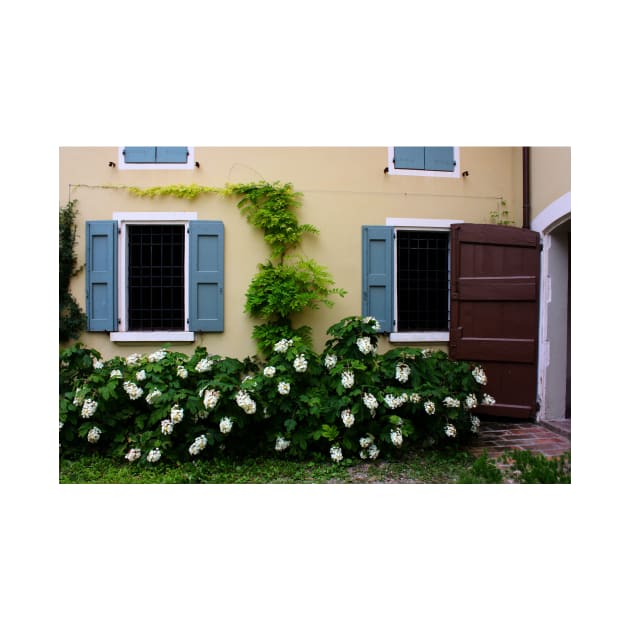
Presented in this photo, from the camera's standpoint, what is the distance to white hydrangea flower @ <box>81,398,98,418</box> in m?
3.24

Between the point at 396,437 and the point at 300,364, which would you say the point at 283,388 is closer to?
the point at 300,364

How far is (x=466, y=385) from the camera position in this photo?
368 centimetres

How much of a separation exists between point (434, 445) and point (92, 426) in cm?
320

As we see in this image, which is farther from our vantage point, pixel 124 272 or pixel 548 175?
pixel 124 272

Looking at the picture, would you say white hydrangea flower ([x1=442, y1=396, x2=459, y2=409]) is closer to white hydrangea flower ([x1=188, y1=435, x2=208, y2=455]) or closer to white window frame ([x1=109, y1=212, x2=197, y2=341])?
white hydrangea flower ([x1=188, y1=435, x2=208, y2=455])

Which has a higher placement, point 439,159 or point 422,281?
point 439,159

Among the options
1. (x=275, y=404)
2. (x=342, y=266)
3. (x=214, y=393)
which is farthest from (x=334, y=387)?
(x=342, y=266)

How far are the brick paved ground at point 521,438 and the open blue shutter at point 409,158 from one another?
3.18 metres

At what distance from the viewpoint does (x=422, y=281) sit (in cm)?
473

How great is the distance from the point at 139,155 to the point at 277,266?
6.65 ft

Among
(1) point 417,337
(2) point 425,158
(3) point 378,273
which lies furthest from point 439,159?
(1) point 417,337

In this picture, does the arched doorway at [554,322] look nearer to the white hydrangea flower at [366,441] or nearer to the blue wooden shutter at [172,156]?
the white hydrangea flower at [366,441]

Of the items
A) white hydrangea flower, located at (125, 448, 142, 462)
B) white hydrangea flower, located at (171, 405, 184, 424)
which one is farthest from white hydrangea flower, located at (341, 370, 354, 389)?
white hydrangea flower, located at (125, 448, 142, 462)

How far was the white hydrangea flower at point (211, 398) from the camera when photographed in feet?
10.3
